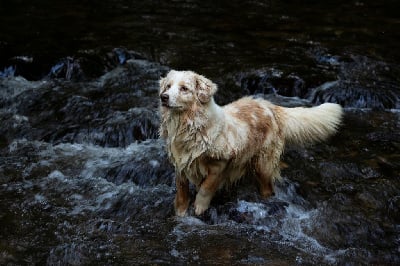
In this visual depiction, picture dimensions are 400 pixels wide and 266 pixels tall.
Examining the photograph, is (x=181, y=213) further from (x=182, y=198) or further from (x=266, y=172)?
(x=266, y=172)

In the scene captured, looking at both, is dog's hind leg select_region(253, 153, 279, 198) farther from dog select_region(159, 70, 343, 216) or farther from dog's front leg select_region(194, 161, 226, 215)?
dog's front leg select_region(194, 161, 226, 215)

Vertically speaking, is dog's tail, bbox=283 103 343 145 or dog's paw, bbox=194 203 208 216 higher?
dog's tail, bbox=283 103 343 145

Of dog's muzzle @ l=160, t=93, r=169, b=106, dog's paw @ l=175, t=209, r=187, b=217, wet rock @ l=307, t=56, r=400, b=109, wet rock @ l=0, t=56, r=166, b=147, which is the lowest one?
dog's paw @ l=175, t=209, r=187, b=217

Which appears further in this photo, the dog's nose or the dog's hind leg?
the dog's hind leg

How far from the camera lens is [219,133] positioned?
5605 mm

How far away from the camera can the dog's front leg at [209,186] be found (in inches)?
225

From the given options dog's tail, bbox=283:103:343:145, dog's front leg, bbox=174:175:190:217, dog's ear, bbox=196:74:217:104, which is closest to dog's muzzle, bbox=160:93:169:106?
dog's ear, bbox=196:74:217:104

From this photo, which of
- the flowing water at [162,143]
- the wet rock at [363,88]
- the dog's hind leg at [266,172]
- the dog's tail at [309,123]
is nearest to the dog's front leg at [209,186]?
the flowing water at [162,143]

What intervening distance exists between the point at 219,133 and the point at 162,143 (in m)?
2.23

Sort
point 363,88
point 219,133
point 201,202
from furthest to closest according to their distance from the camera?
point 363,88 → point 201,202 → point 219,133

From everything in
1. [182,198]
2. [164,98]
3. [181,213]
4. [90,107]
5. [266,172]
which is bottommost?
[181,213]

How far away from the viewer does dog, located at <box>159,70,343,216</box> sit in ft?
17.9

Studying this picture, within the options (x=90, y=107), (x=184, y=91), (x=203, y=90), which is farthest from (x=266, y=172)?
(x=90, y=107)

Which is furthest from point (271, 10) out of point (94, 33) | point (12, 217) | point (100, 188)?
point (12, 217)
